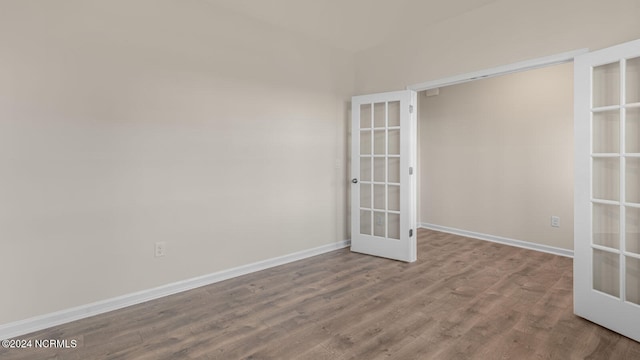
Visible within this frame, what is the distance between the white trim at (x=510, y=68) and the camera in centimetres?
258

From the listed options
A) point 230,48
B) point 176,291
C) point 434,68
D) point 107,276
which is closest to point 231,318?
point 176,291

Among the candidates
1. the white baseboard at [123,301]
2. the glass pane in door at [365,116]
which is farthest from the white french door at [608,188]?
the white baseboard at [123,301]

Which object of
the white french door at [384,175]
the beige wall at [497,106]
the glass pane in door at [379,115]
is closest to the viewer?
the beige wall at [497,106]

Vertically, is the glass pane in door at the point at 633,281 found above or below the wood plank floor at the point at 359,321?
above

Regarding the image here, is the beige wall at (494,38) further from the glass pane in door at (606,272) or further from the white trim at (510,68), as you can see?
the glass pane in door at (606,272)

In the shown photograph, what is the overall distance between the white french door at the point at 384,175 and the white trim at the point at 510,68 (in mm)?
283

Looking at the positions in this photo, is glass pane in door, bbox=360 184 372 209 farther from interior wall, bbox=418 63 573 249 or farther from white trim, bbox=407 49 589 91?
interior wall, bbox=418 63 573 249

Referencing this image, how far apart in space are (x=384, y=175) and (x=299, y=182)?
41.5 inches

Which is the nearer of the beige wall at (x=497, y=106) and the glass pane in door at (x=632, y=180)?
the glass pane in door at (x=632, y=180)

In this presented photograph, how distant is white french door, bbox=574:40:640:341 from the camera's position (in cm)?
214

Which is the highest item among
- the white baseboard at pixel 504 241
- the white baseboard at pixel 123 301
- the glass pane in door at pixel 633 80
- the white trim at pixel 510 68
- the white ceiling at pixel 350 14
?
the white ceiling at pixel 350 14

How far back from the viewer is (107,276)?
254 cm

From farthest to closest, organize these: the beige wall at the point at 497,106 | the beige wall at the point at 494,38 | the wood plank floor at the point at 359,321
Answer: the beige wall at the point at 497,106, the beige wall at the point at 494,38, the wood plank floor at the point at 359,321

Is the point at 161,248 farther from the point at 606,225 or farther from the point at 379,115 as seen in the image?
the point at 606,225
